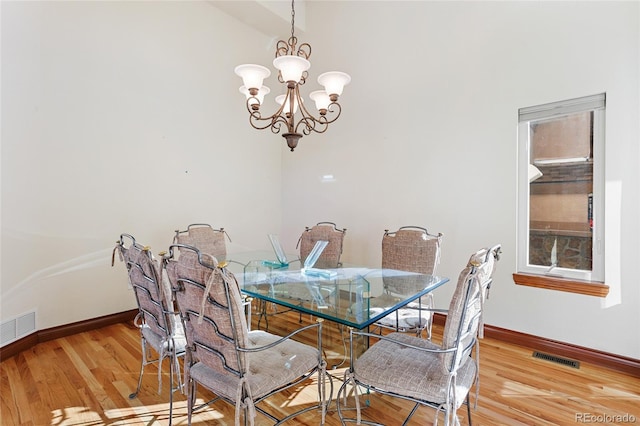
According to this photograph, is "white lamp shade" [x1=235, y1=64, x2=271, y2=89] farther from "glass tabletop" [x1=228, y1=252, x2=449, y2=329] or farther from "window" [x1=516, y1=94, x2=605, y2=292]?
"window" [x1=516, y1=94, x2=605, y2=292]

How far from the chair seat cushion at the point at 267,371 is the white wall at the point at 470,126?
206 cm

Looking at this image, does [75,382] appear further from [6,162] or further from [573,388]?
[573,388]

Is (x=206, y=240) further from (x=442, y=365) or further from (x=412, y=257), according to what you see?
(x=442, y=365)

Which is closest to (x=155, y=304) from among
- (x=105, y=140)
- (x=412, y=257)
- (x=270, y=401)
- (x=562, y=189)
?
(x=270, y=401)

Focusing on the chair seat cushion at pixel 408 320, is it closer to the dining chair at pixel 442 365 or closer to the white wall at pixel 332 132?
the dining chair at pixel 442 365

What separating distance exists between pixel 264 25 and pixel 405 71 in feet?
7.15

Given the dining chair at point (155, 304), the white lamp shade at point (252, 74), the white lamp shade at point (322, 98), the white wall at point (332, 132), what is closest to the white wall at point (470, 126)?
the white wall at point (332, 132)

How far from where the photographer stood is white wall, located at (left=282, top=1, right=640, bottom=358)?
7.72ft

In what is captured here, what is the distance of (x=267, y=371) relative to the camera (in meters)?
1.52

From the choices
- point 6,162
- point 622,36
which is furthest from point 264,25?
point 622,36

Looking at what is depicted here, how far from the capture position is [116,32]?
325cm

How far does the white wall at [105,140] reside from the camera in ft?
8.91

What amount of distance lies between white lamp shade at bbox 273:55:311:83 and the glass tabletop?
4.58 ft

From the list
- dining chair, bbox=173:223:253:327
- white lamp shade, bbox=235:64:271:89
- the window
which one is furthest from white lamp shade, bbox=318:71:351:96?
dining chair, bbox=173:223:253:327
